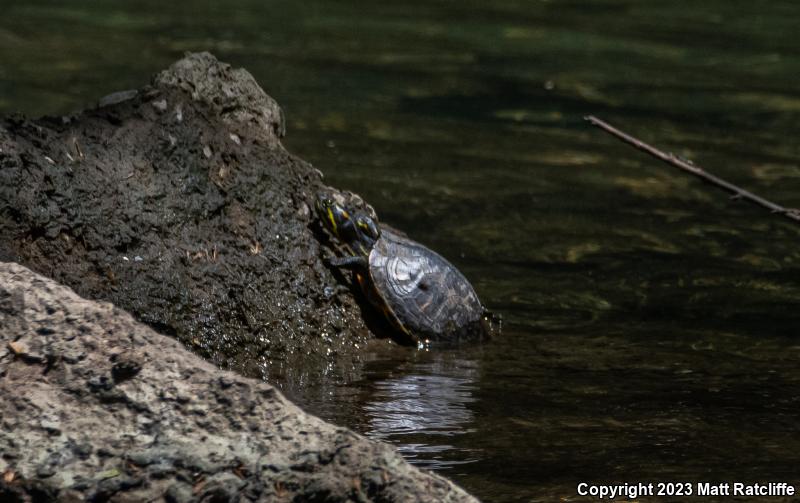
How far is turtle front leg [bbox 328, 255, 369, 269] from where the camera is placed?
5.17 m

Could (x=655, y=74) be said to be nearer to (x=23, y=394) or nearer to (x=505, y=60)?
(x=505, y=60)

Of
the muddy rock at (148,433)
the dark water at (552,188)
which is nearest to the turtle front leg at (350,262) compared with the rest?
the dark water at (552,188)

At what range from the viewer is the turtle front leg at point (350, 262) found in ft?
17.0

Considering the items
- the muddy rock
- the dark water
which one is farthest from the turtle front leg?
the muddy rock

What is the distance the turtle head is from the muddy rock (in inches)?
84.1

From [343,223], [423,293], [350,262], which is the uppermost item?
[343,223]

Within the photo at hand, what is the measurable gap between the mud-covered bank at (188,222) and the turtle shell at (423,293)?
0.18 m

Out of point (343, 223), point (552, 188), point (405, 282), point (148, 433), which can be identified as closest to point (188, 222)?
point (343, 223)

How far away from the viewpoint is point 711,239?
735 cm

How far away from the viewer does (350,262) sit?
5199 mm

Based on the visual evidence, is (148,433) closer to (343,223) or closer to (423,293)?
(343,223)

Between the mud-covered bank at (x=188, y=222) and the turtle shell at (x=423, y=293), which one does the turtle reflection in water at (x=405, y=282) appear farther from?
the mud-covered bank at (x=188, y=222)

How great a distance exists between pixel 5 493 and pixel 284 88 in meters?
7.86

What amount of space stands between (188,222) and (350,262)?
2.16ft
